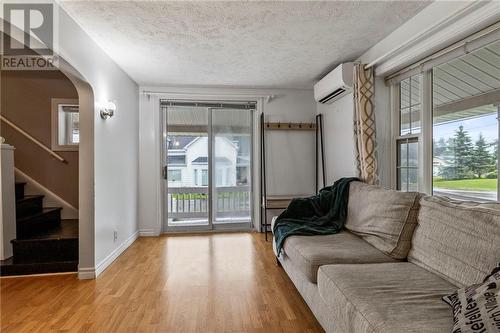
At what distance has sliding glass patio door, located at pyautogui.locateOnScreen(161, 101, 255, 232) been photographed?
461 cm

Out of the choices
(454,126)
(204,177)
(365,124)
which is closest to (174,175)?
(204,177)

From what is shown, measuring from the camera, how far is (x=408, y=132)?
2.89m

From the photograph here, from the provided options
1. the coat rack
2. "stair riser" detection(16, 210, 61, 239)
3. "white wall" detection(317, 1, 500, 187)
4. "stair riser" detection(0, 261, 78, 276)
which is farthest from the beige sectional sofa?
"stair riser" detection(16, 210, 61, 239)

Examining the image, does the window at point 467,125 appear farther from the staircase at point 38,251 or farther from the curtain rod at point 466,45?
the staircase at point 38,251


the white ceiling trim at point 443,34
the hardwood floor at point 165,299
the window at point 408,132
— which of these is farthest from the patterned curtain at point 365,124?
the hardwood floor at point 165,299

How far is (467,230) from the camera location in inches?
59.9

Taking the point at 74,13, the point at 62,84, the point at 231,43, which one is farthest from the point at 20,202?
the point at 231,43

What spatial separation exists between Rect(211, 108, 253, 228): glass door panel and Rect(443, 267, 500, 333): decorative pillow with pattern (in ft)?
11.9

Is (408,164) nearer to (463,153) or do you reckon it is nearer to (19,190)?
(463,153)

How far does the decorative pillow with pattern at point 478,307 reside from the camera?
998mm

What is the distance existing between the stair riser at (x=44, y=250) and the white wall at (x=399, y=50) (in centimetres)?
329

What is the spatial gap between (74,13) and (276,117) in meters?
3.05

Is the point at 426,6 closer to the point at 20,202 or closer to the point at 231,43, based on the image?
the point at 231,43

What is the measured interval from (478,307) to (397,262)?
0.83m
